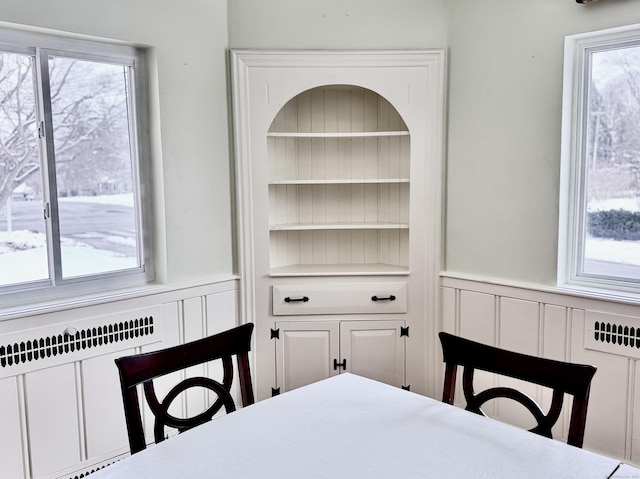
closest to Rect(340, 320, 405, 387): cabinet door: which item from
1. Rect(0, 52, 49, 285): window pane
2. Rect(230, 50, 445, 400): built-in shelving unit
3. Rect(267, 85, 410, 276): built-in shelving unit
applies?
Rect(230, 50, 445, 400): built-in shelving unit

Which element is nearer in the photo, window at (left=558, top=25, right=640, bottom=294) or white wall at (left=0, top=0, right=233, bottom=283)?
window at (left=558, top=25, right=640, bottom=294)

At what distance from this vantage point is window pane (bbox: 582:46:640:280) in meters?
2.56

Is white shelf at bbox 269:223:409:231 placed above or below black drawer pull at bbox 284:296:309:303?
above

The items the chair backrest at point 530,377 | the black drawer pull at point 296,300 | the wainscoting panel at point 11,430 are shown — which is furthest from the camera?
the black drawer pull at point 296,300

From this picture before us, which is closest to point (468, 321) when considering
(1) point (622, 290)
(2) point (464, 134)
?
(1) point (622, 290)

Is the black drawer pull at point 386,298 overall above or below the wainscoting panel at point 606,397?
above

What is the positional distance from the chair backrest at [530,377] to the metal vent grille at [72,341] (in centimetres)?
163

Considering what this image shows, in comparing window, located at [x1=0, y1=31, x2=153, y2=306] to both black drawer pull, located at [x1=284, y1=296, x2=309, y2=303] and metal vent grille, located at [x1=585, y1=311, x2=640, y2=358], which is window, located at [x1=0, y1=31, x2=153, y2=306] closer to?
black drawer pull, located at [x1=284, y1=296, x2=309, y2=303]

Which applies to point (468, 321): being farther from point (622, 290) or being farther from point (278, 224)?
point (278, 224)

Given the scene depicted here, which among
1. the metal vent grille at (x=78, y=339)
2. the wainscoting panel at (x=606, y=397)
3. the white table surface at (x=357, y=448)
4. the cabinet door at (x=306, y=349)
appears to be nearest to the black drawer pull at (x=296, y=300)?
the cabinet door at (x=306, y=349)

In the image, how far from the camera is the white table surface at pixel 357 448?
127 cm

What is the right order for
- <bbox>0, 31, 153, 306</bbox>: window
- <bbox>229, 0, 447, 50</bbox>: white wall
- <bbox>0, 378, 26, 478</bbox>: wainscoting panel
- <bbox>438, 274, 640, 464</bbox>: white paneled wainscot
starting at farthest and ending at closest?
<bbox>229, 0, 447, 50</bbox>: white wall, <bbox>438, 274, 640, 464</bbox>: white paneled wainscot, <bbox>0, 31, 153, 306</bbox>: window, <bbox>0, 378, 26, 478</bbox>: wainscoting panel

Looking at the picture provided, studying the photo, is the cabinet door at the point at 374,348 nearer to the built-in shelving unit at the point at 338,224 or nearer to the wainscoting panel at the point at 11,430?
the built-in shelving unit at the point at 338,224

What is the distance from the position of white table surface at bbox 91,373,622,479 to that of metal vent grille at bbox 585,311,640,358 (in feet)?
4.33
